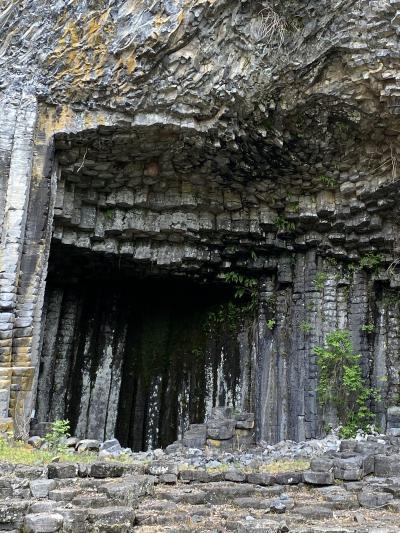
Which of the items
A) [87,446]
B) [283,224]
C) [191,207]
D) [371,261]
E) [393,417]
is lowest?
[87,446]

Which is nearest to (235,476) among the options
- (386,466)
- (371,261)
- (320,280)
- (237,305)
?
(386,466)

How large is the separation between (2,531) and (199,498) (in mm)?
2221

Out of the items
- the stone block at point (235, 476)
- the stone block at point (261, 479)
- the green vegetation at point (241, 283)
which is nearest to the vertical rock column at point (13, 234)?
the stone block at point (235, 476)

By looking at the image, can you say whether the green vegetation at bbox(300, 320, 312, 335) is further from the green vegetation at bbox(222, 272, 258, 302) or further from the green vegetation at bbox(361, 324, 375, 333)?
the green vegetation at bbox(222, 272, 258, 302)

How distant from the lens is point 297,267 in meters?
14.2

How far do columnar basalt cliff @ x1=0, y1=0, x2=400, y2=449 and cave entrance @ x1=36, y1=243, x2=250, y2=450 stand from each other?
2.1 inches

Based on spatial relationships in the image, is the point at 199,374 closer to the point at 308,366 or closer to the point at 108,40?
the point at 308,366

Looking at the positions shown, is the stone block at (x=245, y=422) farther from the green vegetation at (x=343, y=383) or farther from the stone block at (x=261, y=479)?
the stone block at (x=261, y=479)

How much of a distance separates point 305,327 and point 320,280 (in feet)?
3.94

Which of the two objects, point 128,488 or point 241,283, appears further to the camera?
point 241,283

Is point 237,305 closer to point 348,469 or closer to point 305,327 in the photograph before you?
point 305,327

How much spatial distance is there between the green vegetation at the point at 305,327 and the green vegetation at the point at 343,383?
1.84ft

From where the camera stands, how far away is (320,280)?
13734 mm

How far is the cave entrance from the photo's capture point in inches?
570
